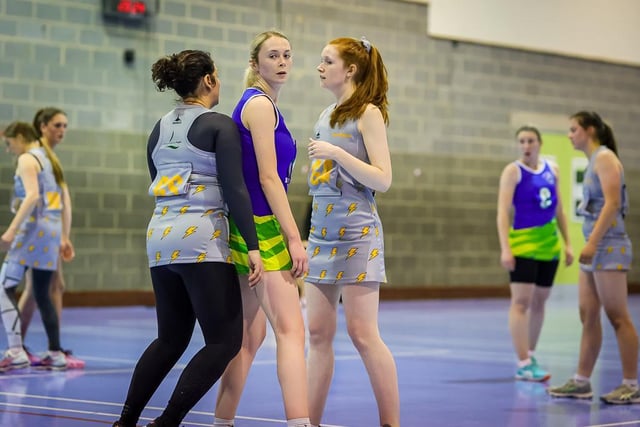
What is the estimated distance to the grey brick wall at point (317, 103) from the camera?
13312 millimetres

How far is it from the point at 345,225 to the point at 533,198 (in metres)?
3.23

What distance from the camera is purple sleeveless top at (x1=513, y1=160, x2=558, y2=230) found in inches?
296

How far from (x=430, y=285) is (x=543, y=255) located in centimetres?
949

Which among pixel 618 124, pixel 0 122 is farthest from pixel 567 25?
pixel 0 122

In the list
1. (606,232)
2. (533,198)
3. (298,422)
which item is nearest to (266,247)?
(298,422)

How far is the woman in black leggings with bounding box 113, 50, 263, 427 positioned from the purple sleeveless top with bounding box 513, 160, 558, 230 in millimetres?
3734

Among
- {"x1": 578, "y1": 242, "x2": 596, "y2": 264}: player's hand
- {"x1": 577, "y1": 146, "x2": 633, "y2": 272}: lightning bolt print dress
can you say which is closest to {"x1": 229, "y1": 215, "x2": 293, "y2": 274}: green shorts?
{"x1": 578, "y1": 242, "x2": 596, "y2": 264}: player's hand

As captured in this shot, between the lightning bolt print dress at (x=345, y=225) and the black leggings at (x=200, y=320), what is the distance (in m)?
0.54

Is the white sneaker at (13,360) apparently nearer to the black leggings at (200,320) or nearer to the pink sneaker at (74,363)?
the pink sneaker at (74,363)

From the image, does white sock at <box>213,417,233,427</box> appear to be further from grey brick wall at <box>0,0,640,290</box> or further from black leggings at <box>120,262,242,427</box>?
grey brick wall at <box>0,0,640,290</box>

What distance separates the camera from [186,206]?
4148mm

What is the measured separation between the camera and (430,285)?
16906mm

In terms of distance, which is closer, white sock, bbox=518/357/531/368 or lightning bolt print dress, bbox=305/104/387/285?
lightning bolt print dress, bbox=305/104/387/285

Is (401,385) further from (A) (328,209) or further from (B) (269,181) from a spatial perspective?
(B) (269,181)
